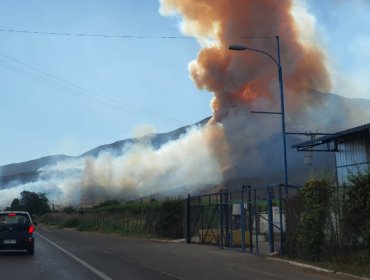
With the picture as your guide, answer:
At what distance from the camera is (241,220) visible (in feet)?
70.0

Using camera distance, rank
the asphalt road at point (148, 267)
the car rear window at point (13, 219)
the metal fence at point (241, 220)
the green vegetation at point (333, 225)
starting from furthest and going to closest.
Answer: the car rear window at point (13, 219)
the metal fence at point (241, 220)
the green vegetation at point (333, 225)
the asphalt road at point (148, 267)

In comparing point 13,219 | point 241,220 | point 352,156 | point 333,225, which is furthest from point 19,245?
point 352,156

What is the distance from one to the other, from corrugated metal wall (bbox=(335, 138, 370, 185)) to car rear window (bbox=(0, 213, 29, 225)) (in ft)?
42.4

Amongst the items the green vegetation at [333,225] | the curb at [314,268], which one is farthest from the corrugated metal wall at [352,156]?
the curb at [314,268]

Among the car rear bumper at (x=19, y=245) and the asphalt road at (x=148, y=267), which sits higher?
the car rear bumper at (x=19, y=245)

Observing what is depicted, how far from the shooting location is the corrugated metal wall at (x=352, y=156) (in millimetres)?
22719

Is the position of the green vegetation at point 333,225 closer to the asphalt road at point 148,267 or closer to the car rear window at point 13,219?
the asphalt road at point 148,267

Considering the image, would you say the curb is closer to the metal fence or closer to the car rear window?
the metal fence

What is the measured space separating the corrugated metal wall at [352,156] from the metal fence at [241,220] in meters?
3.95

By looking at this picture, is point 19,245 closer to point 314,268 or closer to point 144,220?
point 314,268

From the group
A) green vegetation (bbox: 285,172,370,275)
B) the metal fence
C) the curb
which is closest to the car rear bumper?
the metal fence

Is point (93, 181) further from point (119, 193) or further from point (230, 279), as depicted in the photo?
point (230, 279)

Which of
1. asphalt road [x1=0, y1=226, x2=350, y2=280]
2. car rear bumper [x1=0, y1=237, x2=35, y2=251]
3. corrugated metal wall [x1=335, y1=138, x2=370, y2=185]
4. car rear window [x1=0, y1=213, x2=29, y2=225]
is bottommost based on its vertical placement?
asphalt road [x1=0, y1=226, x2=350, y2=280]

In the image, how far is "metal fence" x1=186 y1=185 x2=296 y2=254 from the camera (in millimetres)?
18969
